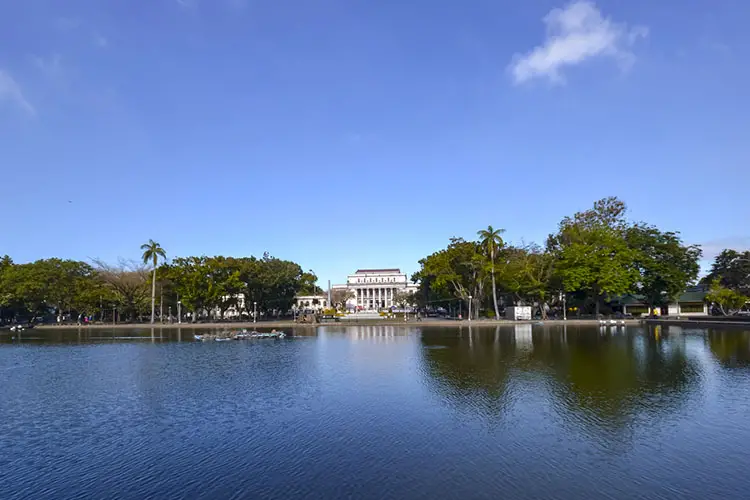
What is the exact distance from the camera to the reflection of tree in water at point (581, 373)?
1792cm

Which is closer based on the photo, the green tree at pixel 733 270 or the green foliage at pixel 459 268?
the green foliage at pixel 459 268

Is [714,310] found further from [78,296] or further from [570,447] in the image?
[78,296]

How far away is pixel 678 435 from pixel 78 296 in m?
80.2

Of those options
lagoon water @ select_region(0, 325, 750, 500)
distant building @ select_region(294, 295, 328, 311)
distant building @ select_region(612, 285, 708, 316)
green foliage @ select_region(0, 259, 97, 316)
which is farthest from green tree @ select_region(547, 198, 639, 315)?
distant building @ select_region(294, 295, 328, 311)

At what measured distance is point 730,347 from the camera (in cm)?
3450

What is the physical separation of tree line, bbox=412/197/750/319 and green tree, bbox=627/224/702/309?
0.11 m

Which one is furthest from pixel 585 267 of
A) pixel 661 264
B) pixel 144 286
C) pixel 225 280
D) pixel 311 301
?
pixel 311 301

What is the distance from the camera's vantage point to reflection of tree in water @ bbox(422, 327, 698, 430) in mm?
17923

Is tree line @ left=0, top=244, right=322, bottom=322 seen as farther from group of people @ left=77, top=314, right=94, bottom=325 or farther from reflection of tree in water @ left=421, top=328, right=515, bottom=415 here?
reflection of tree in water @ left=421, top=328, right=515, bottom=415

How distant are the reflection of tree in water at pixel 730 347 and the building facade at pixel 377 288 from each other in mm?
102711

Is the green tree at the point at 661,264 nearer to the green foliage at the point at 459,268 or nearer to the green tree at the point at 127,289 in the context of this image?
the green foliage at the point at 459,268

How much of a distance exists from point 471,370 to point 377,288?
127 meters

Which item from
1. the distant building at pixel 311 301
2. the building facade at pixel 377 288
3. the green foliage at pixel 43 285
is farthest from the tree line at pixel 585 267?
the building facade at pixel 377 288

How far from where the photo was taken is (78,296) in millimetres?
73062
